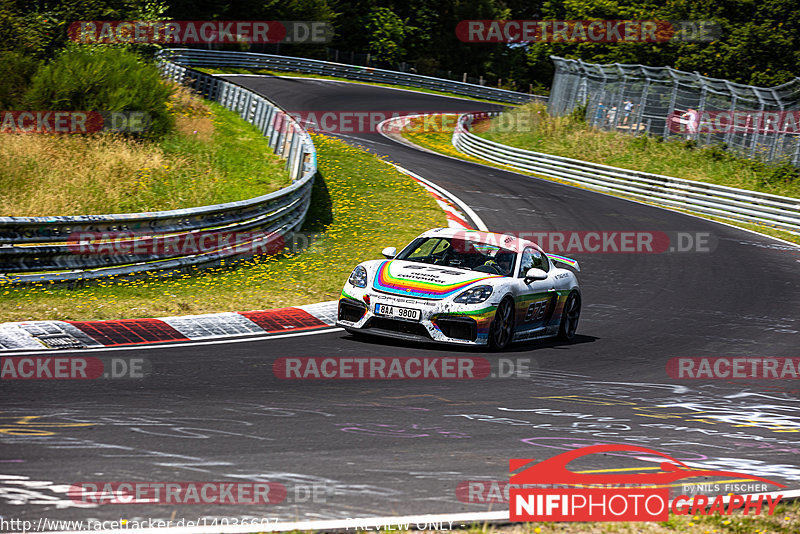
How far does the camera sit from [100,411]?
269 inches

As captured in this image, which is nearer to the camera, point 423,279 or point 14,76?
point 423,279

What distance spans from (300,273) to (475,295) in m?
5.31

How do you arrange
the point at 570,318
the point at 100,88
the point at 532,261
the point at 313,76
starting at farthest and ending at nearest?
the point at 313,76 → the point at 100,88 → the point at 570,318 → the point at 532,261

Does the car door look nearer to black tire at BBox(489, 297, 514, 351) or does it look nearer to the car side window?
the car side window

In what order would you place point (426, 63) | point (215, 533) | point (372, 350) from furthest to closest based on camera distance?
point (426, 63) < point (372, 350) < point (215, 533)

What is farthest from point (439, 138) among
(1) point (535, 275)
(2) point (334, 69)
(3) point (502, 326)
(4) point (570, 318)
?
(3) point (502, 326)

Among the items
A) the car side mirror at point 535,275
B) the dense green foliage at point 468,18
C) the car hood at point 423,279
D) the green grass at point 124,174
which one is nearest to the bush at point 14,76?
the dense green foliage at point 468,18

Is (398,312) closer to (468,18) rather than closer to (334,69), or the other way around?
(334,69)

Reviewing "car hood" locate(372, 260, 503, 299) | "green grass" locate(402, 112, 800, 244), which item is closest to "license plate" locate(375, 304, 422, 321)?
"car hood" locate(372, 260, 503, 299)

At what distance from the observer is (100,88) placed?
23.0 meters

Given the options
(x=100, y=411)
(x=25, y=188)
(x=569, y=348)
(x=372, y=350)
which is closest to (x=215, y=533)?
(x=100, y=411)

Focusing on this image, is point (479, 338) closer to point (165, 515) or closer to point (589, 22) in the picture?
point (165, 515)

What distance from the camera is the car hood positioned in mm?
10469

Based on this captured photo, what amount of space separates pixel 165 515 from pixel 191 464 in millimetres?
834
